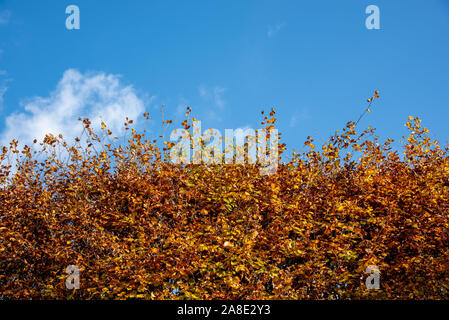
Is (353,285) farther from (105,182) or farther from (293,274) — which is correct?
(105,182)

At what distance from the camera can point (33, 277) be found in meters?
8.41

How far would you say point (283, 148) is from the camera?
31.0ft

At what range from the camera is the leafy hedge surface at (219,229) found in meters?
7.50

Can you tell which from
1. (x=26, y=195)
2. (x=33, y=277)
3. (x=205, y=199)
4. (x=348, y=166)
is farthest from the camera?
(x=348, y=166)

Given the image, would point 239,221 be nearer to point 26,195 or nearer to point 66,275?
point 66,275

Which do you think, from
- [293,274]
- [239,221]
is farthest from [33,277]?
[293,274]

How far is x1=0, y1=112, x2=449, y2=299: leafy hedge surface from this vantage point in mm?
7496

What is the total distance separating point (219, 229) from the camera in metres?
8.15

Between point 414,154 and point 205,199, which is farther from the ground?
point 414,154

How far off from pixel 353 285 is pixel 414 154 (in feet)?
22.2
